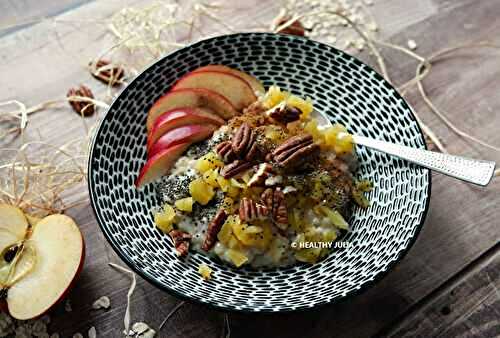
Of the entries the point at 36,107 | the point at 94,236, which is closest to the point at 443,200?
the point at 94,236

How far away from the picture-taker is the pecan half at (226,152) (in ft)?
5.35

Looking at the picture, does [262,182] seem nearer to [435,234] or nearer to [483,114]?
[435,234]

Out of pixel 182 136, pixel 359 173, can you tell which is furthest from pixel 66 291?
pixel 359 173

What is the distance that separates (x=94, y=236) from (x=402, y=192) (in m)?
0.92

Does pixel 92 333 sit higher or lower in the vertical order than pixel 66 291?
lower

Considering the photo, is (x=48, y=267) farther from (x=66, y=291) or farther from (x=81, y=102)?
(x=81, y=102)

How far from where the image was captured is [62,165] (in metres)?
1.91

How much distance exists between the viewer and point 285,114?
66.2 inches

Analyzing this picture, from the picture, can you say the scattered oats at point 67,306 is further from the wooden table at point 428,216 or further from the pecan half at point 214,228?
the pecan half at point 214,228

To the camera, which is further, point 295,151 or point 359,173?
point 359,173

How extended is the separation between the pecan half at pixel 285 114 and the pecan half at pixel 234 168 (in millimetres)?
175

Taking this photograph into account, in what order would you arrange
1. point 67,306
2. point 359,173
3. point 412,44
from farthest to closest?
point 412,44 < point 359,173 < point 67,306

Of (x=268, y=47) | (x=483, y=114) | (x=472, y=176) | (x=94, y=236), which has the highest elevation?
(x=268, y=47)

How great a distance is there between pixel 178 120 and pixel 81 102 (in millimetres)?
460
